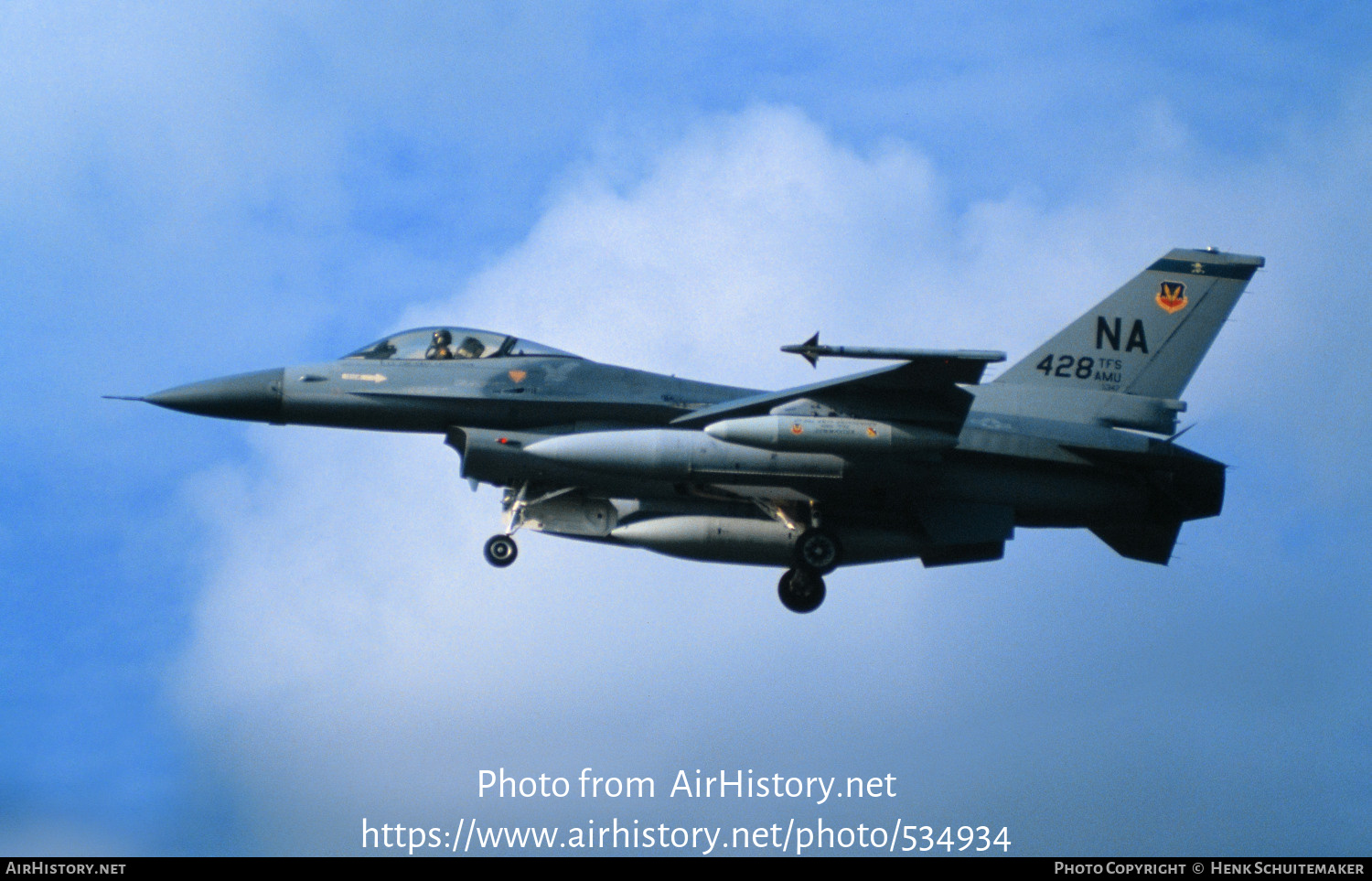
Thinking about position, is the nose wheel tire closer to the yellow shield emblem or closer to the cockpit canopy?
the cockpit canopy

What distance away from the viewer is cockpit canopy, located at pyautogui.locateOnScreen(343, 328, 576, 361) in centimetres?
1995

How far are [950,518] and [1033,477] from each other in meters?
1.21

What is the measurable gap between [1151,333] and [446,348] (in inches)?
383

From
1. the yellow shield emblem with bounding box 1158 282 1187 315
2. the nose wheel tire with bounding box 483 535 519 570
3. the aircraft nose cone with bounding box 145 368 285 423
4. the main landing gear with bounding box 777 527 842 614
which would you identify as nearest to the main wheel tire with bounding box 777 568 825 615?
the main landing gear with bounding box 777 527 842 614

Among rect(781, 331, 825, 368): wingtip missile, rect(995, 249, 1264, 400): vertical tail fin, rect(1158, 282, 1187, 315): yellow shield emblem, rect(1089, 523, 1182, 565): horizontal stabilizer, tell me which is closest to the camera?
rect(781, 331, 825, 368): wingtip missile

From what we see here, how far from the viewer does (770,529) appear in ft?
65.1

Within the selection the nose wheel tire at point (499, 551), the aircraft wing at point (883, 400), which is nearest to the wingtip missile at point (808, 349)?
the aircraft wing at point (883, 400)

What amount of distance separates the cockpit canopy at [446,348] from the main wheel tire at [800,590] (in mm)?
4146

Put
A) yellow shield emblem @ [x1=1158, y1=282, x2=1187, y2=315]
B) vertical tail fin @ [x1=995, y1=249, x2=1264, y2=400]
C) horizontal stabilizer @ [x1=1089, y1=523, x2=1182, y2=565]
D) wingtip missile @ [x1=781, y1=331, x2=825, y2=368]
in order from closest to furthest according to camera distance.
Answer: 1. wingtip missile @ [x1=781, y1=331, x2=825, y2=368]
2. horizontal stabilizer @ [x1=1089, y1=523, x2=1182, y2=565]
3. vertical tail fin @ [x1=995, y1=249, x2=1264, y2=400]
4. yellow shield emblem @ [x1=1158, y1=282, x2=1187, y2=315]

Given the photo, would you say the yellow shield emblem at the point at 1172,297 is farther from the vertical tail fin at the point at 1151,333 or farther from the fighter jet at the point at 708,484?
the fighter jet at the point at 708,484

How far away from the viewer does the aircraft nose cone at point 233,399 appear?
1958 centimetres

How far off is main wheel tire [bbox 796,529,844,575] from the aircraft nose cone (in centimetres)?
700
